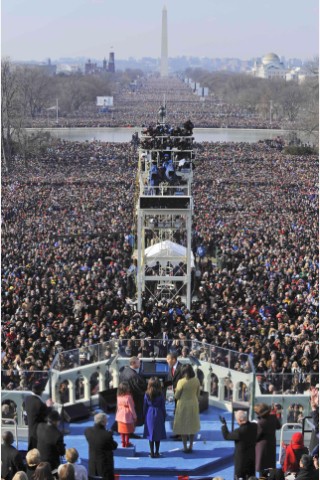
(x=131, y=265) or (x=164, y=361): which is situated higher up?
(x=164, y=361)

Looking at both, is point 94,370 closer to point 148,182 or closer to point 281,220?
point 148,182

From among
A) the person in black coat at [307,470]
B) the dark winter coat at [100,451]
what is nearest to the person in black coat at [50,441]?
the dark winter coat at [100,451]

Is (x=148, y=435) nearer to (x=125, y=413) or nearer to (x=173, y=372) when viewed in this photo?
(x=125, y=413)

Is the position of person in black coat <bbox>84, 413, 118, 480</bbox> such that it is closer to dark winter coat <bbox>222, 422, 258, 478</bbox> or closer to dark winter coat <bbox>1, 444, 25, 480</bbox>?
dark winter coat <bbox>1, 444, 25, 480</bbox>

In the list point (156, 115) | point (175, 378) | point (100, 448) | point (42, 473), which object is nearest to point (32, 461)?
point (42, 473)

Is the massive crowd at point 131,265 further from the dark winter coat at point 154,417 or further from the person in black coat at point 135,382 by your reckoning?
the dark winter coat at point 154,417

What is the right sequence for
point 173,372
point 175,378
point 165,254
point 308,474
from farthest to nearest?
point 165,254
point 173,372
point 175,378
point 308,474

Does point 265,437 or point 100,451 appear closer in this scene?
point 100,451
